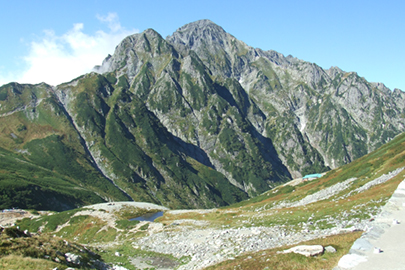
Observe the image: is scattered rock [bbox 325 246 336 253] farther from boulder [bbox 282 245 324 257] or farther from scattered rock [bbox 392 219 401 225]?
scattered rock [bbox 392 219 401 225]

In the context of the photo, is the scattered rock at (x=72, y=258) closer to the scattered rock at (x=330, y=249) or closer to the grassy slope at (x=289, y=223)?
the grassy slope at (x=289, y=223)

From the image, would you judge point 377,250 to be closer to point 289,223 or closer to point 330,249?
point 330,249

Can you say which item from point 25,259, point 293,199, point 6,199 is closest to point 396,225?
point 25,259

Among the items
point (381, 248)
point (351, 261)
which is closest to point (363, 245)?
point (381, 248)

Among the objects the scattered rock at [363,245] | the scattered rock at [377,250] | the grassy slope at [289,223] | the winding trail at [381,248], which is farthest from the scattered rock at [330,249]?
the scattered rock at [377,250]

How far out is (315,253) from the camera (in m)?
20.0

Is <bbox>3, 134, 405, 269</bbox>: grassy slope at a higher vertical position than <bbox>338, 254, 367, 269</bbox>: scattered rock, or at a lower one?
lower

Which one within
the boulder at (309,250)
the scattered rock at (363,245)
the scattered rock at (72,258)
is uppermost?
the scattered rock at (72,258)

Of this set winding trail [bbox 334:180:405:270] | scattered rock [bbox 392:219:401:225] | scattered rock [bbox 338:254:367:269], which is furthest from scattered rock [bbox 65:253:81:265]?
scattered rock [bbox 392:219:401:225]

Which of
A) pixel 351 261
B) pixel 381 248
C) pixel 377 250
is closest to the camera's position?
pixel 351 261

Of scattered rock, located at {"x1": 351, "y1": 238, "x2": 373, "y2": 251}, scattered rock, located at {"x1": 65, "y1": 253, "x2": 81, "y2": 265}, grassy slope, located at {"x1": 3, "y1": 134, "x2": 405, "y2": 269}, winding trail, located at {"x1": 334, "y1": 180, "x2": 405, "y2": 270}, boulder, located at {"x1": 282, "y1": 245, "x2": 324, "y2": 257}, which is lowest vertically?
grassy slope, located at {"x1": 3, "y1": 134, "x2": 405, "y2": 269}

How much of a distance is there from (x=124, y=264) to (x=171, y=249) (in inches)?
320

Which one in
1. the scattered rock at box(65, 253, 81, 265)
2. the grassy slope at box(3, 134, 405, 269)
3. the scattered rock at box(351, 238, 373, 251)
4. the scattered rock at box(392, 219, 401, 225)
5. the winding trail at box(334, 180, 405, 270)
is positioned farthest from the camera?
the scattered rock at box(65, 253, 81, 265)

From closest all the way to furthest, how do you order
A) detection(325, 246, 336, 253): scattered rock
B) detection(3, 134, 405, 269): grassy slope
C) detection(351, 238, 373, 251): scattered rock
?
detection(351, 238, 373, 251): scattered rock < detection(325, 246, 336, 253): scattered rock < detection(3, 134, 405, 269): grassy slope
